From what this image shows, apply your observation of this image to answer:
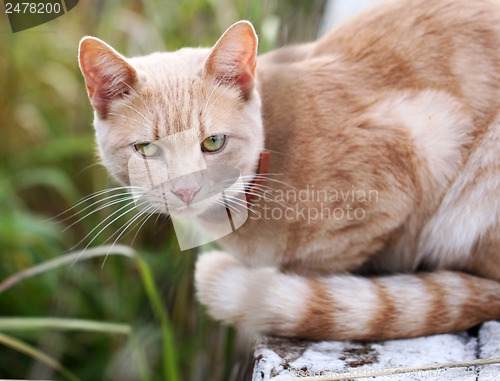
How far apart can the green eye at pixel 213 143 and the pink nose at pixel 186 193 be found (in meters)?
0.09

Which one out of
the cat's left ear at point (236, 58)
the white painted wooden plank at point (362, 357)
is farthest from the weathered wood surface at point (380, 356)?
the cat's left ear at point (236, 58)

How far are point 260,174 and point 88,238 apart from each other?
0.85m

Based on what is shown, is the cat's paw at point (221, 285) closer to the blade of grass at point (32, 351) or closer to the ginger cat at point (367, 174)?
the ginger cat at point (367, 174)

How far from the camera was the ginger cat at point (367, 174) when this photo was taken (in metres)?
1.08

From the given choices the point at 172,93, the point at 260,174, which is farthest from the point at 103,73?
the point at 260,174

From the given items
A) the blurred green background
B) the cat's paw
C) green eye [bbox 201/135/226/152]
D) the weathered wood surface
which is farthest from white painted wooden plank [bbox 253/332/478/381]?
green eye [bbox 201/135/226/152]

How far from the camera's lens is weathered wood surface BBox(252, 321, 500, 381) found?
92cm

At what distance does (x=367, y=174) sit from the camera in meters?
1.15

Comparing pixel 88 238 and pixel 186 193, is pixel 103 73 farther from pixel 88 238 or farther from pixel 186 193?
pixel 88 238

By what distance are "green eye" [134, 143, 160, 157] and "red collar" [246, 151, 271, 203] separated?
245 millimetres

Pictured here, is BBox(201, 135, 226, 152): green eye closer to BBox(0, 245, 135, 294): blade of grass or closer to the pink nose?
the pink nose

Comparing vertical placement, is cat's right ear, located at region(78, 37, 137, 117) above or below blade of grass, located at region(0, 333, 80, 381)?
above

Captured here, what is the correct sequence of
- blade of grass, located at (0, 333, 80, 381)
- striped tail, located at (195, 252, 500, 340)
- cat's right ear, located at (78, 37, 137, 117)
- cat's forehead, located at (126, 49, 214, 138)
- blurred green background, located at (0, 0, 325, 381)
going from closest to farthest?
cat's right ear, located at (78, 37, 137, 117), cat's forehead, located at (126, 49, 214, 138), striped tail, located at (195, 252, 500, 340), blade of grass, located at (0, 333, 80, 381), blurred green background, located at (0, 0, 325, 381)

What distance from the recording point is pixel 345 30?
128 centimetres
